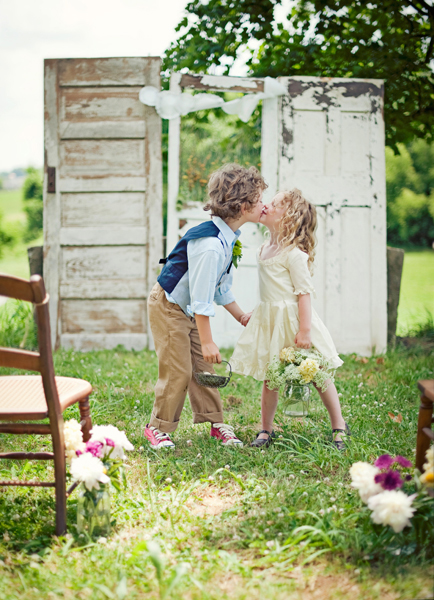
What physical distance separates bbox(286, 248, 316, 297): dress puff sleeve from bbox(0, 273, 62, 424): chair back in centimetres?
133

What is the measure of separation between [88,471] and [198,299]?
0.99 metres

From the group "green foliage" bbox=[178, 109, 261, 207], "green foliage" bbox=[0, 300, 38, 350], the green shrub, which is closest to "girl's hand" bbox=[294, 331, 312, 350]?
"green foliage" bbox=[178, 109, 261, 207]

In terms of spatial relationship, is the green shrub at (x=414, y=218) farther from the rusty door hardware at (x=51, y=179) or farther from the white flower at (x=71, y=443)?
the white flower at (x=71, y=443)

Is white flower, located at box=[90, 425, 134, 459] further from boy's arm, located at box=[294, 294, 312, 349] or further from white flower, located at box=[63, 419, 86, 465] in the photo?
boy's arm, located at box=[294, 294, 312, 349]

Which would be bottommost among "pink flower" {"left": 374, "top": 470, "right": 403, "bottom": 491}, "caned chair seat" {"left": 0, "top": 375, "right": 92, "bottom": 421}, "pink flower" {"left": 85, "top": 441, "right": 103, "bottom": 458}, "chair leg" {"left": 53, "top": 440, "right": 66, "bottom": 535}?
"chair leg" {"left": 53, "top": 440, "right": 66, "bottom": 535}

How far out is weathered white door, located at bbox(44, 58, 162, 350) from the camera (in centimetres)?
488

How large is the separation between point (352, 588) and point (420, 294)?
10.4 meters

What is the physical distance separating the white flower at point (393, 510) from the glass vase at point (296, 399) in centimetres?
96

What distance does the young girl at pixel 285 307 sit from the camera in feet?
8.83

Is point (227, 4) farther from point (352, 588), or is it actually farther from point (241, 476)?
point (352, 588)

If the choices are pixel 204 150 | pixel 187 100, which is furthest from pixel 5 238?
pixel 187 100

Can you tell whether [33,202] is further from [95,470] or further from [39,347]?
[95,470]

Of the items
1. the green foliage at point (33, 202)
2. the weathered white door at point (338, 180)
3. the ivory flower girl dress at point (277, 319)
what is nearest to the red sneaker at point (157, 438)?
the ivory flower girl dress at point (277, 319)

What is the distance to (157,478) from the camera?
239 cm
